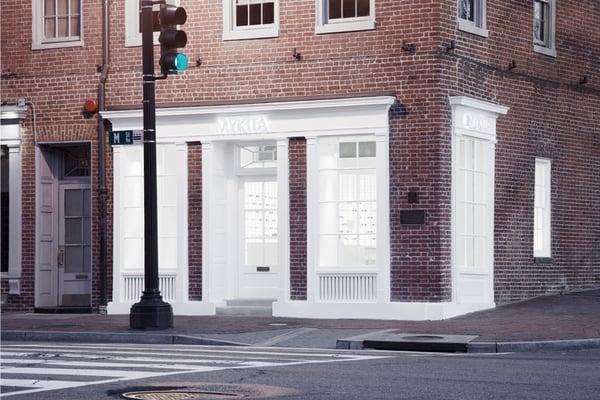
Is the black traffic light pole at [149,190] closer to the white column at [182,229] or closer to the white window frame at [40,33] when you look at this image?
the white column at [182,229]

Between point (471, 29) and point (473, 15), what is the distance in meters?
0.48

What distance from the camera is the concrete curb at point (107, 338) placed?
726 inches

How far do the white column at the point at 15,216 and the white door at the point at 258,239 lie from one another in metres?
4.43

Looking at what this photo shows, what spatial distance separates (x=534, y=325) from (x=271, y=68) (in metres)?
6.89

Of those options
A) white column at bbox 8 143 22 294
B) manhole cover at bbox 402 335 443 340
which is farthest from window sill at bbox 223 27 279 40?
manhole cover at bbox 402 335 443 340

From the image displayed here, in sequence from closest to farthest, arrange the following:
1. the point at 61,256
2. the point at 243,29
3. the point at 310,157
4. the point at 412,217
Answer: the point at 412,217, the point at 310,157, the point at 243,29, the point at 61,256

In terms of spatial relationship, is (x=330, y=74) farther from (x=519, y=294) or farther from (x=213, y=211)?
(x=519, y=294)

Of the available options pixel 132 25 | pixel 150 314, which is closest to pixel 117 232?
pixel 132 25

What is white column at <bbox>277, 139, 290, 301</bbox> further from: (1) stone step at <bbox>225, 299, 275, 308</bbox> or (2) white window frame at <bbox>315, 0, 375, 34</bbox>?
(2) white window frame at <bbox>315, 0, 375, 34</bbox>

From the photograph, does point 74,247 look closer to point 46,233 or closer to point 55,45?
point 46,233

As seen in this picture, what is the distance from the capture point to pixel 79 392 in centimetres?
1159

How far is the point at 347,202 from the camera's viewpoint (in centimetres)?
2325

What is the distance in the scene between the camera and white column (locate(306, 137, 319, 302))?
23.3 meters

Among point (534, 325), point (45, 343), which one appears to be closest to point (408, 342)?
point (534, 325)
